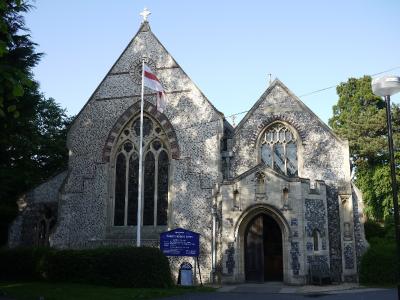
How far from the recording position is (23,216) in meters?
24.0

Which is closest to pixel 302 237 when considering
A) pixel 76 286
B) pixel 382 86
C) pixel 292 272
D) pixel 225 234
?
pixel 292 272

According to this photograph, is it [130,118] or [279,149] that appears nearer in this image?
[279,149]

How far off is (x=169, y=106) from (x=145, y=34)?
4392 millimetres

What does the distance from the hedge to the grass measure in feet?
2.47

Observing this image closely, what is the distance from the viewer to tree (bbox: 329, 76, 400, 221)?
35125 mm

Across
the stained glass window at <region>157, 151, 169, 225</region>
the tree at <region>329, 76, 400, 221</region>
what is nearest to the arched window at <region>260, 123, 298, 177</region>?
the stained glass window at <region>157, 151, 169, 225</region>

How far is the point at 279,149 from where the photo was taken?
2195 cm

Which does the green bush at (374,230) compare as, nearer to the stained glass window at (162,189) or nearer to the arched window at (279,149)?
the arched window at (279,149)

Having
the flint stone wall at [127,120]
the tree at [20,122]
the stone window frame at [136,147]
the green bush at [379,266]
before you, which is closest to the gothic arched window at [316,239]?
the green bush at [379,266]

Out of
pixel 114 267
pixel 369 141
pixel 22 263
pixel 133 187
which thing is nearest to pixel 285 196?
pixel 114 267

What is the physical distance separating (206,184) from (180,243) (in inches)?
132

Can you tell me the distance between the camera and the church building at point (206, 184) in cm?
1911

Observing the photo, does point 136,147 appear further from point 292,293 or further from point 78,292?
point 292,293

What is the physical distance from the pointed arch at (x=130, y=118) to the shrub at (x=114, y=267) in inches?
246
